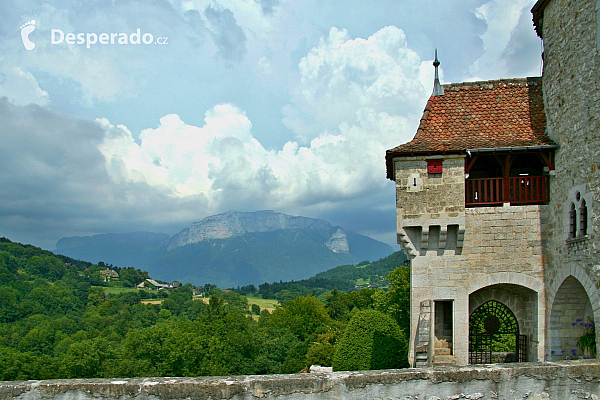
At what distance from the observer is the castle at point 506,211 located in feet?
42.0

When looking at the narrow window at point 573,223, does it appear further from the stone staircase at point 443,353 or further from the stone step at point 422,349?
the stone staircase at point 443,353

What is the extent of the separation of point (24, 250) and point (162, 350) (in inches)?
5020

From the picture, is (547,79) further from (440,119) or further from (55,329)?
(55,329)

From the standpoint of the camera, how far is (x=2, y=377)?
57344 mm

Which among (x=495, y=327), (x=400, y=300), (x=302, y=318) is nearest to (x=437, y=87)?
(x=495, y=327)

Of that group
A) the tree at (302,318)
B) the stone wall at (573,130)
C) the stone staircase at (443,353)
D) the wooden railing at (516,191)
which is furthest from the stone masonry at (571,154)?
the tree at (302,318)

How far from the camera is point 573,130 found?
40.7 ft

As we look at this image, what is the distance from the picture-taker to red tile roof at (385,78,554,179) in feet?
46.2

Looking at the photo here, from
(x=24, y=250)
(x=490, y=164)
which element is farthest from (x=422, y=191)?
(x=24, y=250)

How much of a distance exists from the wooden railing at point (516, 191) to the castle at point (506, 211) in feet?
0.10

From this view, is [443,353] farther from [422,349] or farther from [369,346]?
[369,346]

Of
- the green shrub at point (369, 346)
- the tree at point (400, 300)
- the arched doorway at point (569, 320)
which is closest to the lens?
the arched doorway at point (569, 320)

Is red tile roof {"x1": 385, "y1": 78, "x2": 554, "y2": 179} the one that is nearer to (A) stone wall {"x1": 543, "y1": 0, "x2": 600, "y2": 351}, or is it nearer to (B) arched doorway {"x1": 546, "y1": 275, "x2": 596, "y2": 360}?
(A) stone wall {"x1": 543, "y1": 0, "x2": 600, "y2": 351}

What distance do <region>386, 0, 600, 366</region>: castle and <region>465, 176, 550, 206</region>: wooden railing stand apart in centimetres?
3
